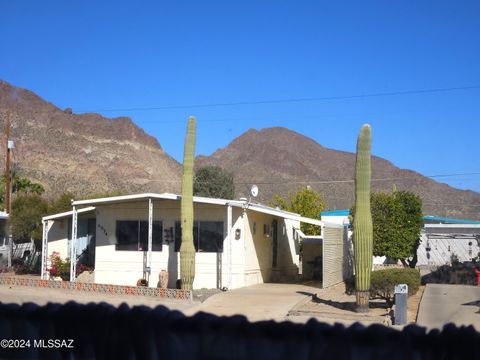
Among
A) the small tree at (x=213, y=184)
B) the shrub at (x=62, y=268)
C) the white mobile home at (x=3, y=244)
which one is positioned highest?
the small tree at (x=213, y=184)

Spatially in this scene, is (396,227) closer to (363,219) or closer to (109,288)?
(363,219)

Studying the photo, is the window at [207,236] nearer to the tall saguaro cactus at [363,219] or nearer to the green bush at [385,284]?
the green bush at [385,284]

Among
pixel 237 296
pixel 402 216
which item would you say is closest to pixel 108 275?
pixel 237 296

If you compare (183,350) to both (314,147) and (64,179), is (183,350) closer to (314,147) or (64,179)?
(64,179)

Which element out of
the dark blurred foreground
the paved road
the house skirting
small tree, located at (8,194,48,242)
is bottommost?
the paved road

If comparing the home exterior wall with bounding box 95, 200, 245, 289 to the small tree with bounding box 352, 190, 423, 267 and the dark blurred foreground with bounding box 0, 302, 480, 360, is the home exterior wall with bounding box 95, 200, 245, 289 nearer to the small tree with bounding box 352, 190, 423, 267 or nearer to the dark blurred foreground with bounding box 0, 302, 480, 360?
the small tree with bounding box 352, 190, 423, 267

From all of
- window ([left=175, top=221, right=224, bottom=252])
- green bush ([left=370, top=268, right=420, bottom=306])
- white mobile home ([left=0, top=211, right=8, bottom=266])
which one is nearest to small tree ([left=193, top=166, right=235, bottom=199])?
white mobile home ([left=0, top=211, right=8, bottom=266])

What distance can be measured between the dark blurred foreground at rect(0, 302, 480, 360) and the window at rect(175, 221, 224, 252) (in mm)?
16768

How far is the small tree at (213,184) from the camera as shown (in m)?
52.8

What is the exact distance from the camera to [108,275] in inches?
869

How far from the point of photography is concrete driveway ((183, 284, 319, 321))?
1452 cm

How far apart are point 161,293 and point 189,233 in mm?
1995

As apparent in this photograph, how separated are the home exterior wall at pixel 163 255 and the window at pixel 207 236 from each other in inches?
5.9

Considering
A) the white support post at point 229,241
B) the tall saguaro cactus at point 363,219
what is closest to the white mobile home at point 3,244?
the white support post at point 229,241
